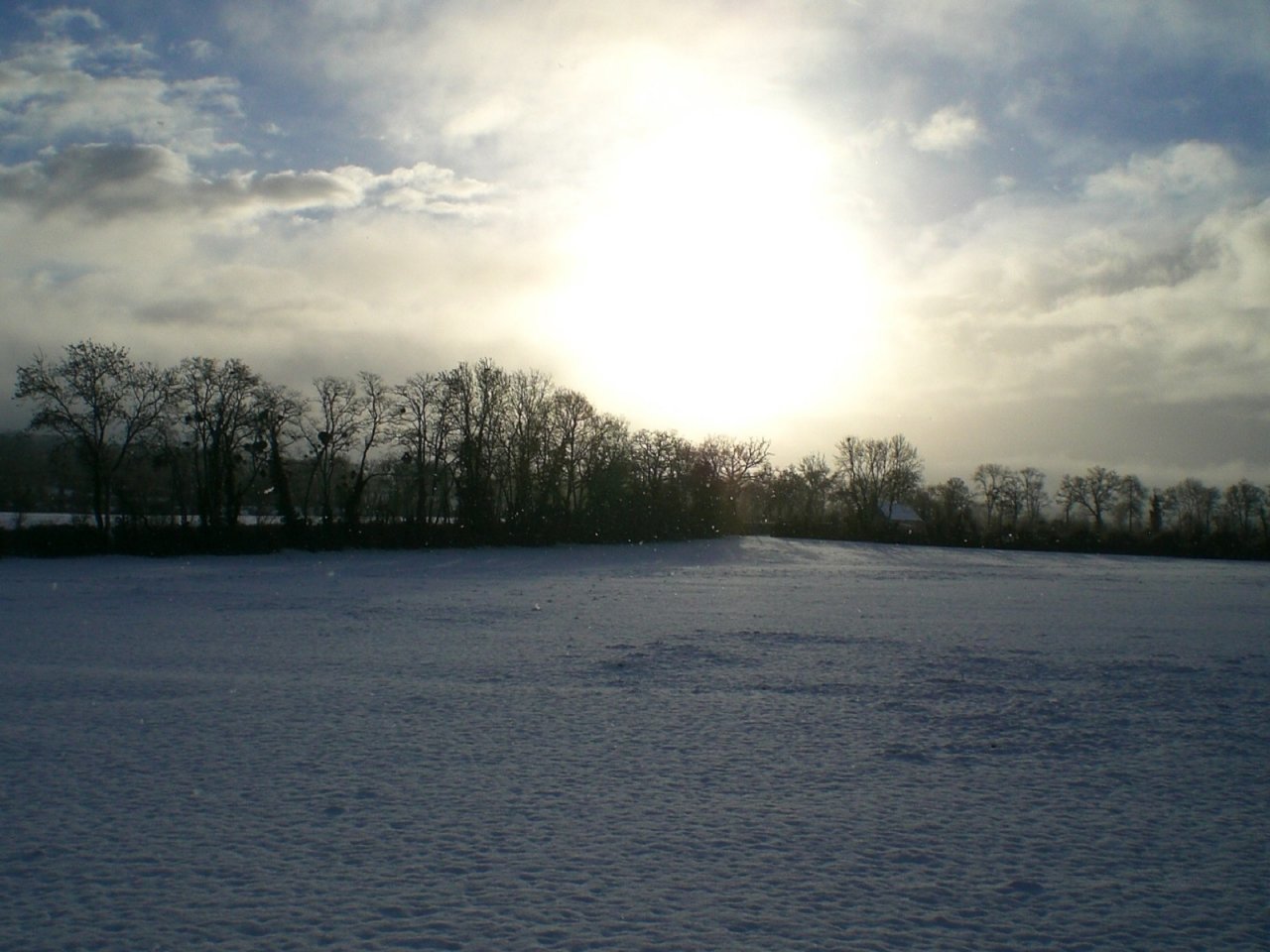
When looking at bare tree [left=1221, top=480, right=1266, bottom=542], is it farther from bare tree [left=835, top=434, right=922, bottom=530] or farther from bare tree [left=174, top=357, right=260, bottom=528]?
bare tree [left=174, top=357, right=260, bottom=528]

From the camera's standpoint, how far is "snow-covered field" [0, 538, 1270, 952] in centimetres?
639

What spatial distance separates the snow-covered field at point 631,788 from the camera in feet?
21.0

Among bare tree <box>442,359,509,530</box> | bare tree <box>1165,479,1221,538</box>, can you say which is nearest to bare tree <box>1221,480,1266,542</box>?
bare tree <box>1165,479,1221,538</box>

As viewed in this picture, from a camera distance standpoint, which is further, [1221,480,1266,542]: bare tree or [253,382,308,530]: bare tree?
[1221,480,1266,542]: bare tree

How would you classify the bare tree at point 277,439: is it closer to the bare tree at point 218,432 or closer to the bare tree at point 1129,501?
the bare tree at point 218,432

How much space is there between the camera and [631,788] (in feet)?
30.9

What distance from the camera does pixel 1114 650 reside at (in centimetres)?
1962

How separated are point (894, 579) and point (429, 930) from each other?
4212cm

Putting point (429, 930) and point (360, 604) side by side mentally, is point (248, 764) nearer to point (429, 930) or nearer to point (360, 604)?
point (429, 930)

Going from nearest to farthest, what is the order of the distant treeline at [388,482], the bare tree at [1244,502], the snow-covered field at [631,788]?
the snow-covered field at [631,788]
the distant treeline at [388,482]
the bare tree at [1244,502]

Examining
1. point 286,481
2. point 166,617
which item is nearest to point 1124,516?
point 286,481

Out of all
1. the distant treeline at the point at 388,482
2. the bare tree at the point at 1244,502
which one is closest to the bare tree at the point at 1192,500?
A: the bare tree at the point at 1244,502

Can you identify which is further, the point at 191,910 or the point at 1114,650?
the point at 1114,650

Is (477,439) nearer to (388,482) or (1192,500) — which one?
(388,482)
